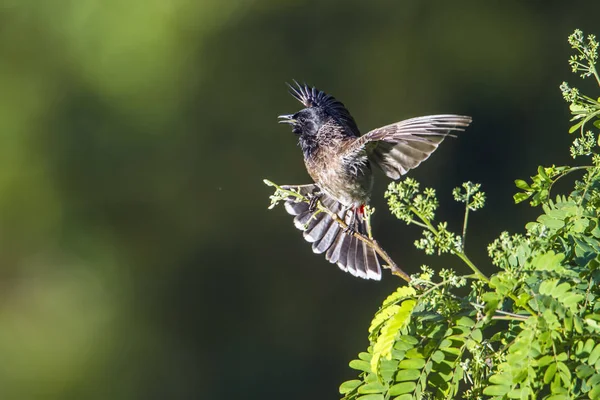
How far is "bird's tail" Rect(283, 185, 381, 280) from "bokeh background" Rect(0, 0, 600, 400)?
7.16m

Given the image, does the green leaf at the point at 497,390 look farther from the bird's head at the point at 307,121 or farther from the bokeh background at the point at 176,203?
the bokeh background at the point at 176,203

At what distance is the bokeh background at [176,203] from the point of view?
37.8ft

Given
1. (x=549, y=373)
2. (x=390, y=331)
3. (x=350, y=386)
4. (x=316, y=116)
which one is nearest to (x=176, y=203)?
(x=316, y=116)

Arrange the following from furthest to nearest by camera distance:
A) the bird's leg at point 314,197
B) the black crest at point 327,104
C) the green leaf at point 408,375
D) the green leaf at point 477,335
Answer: the black crest at point 327,104, the bird's leg at point 314,197, the green leaf at point 408,375, the green leaf at point 477,335

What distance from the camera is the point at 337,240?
14.7 feet

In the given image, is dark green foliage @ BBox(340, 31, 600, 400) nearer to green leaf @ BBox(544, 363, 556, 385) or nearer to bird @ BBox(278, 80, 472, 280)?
green leaf @ BBox(544, 363, 556, 385)

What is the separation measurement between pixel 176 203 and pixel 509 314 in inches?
407

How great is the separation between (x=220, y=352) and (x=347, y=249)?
789 centimetres

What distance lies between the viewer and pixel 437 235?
88.2 inches

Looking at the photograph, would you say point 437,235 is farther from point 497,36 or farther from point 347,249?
point 497,36

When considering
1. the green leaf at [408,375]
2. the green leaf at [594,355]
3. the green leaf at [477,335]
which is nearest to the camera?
the green leaf at [594,355]

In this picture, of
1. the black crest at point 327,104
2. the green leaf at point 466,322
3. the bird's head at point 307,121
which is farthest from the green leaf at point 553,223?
the black crest at point 327,104

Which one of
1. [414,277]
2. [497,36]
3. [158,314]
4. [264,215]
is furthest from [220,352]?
[414,277]

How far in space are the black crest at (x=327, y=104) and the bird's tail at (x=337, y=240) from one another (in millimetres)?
450
